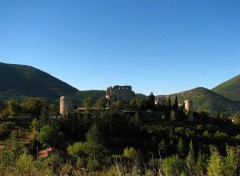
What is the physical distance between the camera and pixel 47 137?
5122 cm

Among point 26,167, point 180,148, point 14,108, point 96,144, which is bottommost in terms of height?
point 180,148

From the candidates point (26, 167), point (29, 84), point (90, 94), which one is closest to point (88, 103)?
point (26, 167)

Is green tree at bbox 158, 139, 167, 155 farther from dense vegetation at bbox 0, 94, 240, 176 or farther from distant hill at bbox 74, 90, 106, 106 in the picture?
distant hill at bbox 74, 90, 106, 106

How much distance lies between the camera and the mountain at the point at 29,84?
6494 inches

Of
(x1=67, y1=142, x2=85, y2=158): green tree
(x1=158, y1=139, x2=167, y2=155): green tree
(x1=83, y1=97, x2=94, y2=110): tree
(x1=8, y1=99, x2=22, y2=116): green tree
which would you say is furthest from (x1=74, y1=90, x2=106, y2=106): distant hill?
(x1=67, y1=142, x2=85, y2=158): green tree

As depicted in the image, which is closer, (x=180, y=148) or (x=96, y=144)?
(x=96, y=144)

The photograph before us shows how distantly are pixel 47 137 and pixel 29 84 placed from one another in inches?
5121

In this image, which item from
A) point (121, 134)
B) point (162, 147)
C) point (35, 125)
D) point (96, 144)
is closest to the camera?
point (96, 144)

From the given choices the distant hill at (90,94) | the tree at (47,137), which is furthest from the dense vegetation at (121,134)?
the distant hill at (90,94)

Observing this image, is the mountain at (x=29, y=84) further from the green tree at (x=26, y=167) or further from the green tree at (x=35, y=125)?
the green tree at (x=26, y=167)

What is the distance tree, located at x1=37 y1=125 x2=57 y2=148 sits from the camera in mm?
50875

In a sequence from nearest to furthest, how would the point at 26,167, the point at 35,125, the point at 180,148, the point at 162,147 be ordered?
1. the point at 26,167
2. the point at 180,148
3. the point at 162,147
4. the point at 35,125

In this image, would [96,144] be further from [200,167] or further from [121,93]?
[121,93]

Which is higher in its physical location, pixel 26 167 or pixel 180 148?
pixel 26 167
